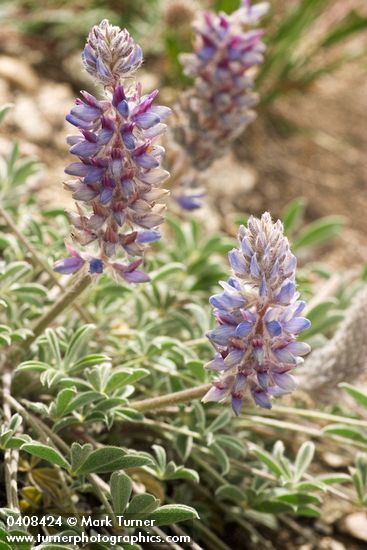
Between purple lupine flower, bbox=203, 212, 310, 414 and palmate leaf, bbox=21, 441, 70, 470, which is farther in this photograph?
palmate leaf, bbox=21, 441, 70, 470

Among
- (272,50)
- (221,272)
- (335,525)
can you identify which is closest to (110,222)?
(221,272)

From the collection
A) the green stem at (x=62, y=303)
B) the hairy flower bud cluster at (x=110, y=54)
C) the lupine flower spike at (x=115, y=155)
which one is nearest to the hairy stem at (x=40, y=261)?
the green stem at (x=62, y=303)

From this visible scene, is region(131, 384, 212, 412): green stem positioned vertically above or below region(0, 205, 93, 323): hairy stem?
below

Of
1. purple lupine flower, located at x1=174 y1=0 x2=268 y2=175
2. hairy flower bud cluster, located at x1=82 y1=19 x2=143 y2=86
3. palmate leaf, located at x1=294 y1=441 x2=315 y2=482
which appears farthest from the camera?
purple lupine flower, located at x1=174 y1=0 x2=268 y2=175

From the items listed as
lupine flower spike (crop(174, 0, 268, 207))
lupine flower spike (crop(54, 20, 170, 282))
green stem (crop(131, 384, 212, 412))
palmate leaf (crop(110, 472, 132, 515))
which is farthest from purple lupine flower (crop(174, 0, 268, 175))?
palmate leaf (crop(110, 472, 132, 515))

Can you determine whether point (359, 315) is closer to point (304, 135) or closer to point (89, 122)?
point (89, 122)

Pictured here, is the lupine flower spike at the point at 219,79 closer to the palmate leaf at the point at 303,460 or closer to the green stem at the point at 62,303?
the green stem at the point at 62,303

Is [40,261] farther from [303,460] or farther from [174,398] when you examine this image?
[303,460]

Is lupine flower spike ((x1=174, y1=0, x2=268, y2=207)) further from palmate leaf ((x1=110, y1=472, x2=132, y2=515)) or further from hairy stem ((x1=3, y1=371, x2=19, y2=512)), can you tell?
palmate leaf ((x1=110, y1=472, x2=132, y2=515))
